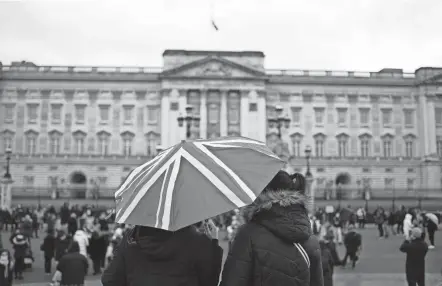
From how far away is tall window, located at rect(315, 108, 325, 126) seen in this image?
59188 mm

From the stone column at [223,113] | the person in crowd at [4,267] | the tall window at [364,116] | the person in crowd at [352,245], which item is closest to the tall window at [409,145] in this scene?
the tall window at [364,116]

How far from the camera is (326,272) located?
7449mm

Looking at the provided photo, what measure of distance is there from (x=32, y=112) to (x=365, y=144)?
38.7 meters

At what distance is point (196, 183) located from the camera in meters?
3.52

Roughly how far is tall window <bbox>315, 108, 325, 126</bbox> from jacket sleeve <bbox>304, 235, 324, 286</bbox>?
→ 185ft

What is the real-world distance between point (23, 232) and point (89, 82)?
146ft

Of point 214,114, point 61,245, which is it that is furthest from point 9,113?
→ point 61,245

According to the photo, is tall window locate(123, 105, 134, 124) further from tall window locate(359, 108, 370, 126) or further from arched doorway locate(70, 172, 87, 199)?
tall window locate(359, 108, 370, 126)

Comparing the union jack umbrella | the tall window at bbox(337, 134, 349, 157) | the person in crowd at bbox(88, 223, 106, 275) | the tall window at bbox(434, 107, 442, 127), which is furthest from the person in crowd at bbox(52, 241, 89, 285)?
the tall window at bbox(434, 107, 442, 127)

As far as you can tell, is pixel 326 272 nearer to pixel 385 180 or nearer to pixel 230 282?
pixel 230 282

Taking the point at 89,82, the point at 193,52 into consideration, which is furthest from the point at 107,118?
the point at 193,52

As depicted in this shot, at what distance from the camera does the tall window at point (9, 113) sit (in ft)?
188

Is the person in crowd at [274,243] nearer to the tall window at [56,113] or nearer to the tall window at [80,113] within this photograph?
the tall window at [80,113]

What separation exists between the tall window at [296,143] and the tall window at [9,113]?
105 feet
